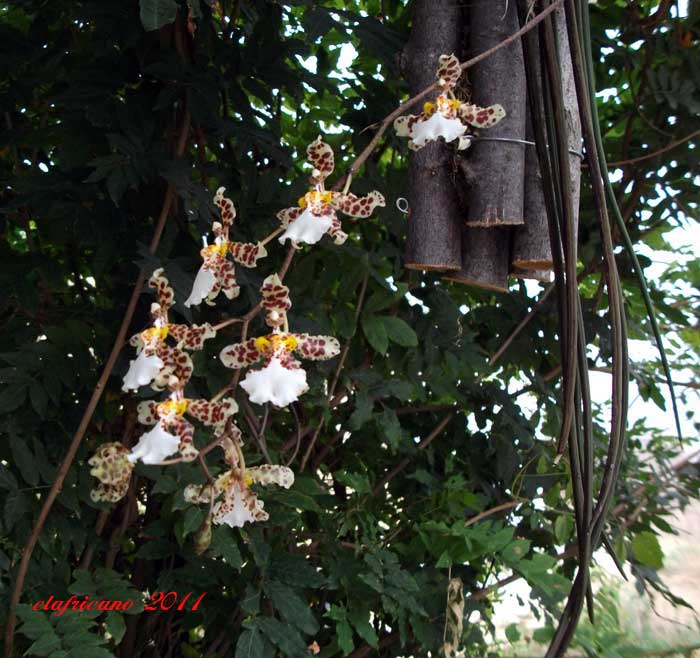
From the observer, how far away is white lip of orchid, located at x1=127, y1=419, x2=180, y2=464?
1.86 feet

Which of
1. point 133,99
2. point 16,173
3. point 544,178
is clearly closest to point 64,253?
point 16,173

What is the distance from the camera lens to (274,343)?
61cm

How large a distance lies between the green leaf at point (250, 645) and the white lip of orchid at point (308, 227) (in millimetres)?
651

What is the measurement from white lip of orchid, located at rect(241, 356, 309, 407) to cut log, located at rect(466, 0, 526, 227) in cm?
27

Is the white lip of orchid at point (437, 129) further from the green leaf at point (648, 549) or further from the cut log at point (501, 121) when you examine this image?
the green leaf at point (648, 549)

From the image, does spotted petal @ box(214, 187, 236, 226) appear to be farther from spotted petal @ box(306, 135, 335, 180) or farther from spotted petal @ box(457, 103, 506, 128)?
spotted petal @ box(457, 103, 506, 128)

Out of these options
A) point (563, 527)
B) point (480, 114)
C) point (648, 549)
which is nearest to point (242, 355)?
point (480, 114)

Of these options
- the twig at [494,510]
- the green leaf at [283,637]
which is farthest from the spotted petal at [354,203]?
the twig at [494,510]

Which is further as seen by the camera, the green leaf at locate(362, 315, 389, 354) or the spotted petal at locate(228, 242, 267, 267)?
the green leaf at locate(362, 315, 389, 354)

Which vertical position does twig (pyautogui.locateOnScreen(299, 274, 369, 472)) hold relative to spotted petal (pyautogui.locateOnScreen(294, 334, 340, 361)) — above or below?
above

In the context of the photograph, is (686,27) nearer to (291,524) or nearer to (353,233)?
(353,233)

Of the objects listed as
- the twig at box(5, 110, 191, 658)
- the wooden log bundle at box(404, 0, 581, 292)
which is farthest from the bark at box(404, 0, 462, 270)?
the twig at box(5, 110, 191, 658)

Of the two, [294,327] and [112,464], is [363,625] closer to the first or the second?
[294,327]

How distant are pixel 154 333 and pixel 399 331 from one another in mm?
676
